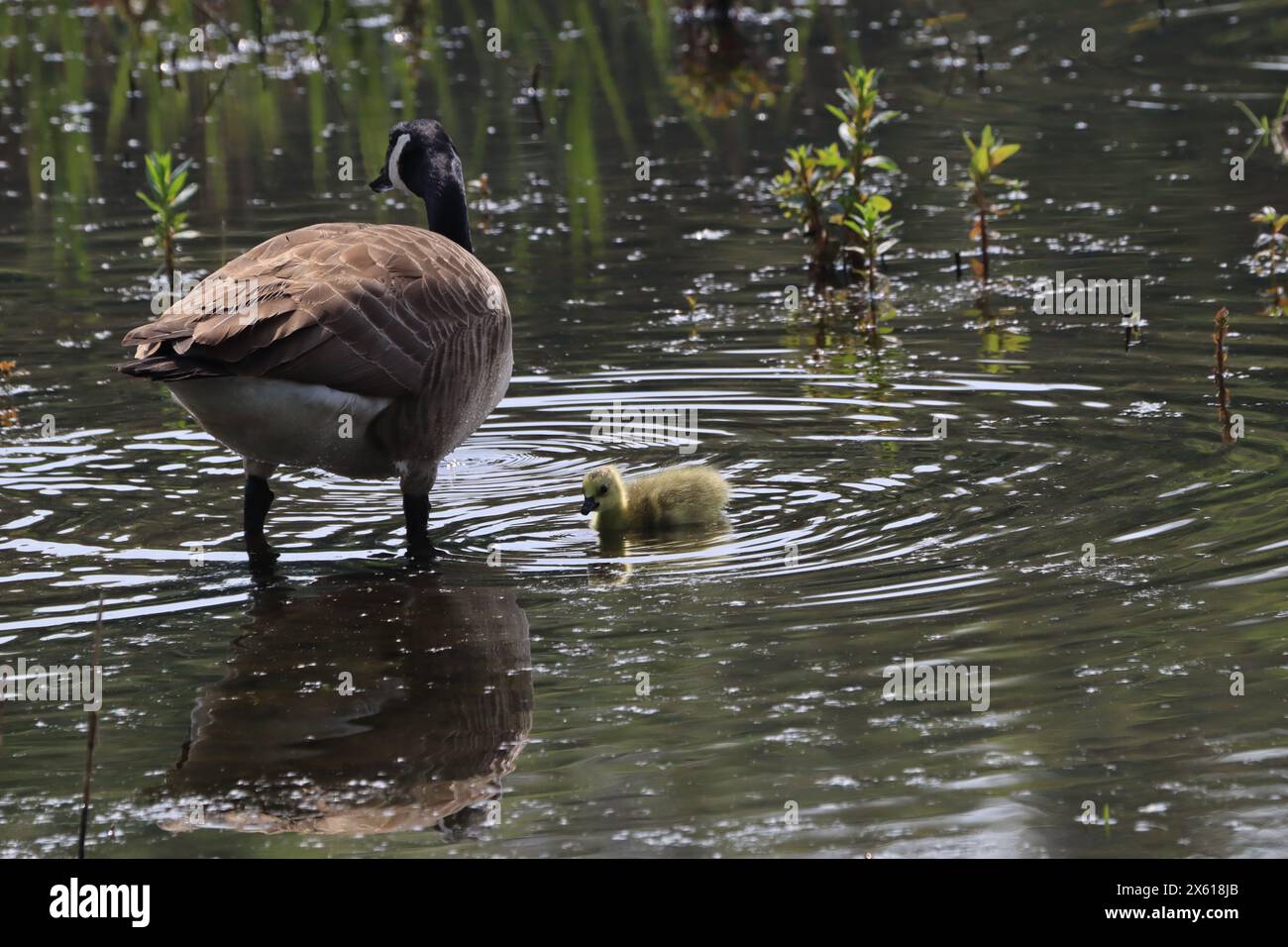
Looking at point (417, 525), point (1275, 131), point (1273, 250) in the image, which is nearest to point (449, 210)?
point (417, 525)

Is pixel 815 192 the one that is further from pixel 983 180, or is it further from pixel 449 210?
pixel 449 210

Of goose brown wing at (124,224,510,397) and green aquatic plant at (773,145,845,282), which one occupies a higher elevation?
green aquatic plant at (773,145,845,282)

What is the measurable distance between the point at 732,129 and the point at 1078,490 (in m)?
10.3

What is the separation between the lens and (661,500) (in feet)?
27.2

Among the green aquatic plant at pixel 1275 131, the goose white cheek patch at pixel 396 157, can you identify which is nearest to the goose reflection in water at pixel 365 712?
the goose white cheek patch at pixel 396 157

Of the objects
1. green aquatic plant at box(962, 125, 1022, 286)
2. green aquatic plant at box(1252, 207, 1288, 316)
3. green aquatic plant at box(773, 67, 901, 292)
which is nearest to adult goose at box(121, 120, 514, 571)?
green aquatic plant at box(773, 67, 901, 292)

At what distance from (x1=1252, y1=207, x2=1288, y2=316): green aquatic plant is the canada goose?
14.8ft

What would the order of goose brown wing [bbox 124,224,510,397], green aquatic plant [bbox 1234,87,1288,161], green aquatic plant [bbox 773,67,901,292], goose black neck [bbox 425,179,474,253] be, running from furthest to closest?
1. green aquatic plant [bbox 1234,87,1288,161]
2. green aquatic plant [bbox 773,67,901,292]
3. goose black neck [bbox 425,179,474,253]
4. goose brown wing [bbox 124,224,510,397]

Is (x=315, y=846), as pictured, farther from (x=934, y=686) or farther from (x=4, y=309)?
(x=4, y=309)

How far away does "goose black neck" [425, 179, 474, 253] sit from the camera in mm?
9234

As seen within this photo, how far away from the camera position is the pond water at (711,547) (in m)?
5.31

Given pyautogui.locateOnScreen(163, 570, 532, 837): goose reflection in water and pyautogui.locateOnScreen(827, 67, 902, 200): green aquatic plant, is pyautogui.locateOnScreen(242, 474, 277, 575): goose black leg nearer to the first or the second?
pyautogui.locateOnScreen(163, 570, 532, 837): goose reflection in water

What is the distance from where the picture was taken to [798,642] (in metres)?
6.52
